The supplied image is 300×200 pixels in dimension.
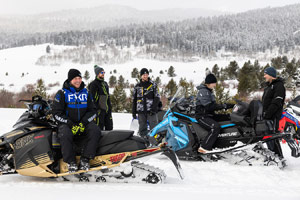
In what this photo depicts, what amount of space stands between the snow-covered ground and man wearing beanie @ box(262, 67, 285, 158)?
0.44m

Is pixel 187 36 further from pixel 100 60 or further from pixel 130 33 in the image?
pixel 100 60

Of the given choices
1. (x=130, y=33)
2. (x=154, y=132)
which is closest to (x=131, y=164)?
(x=154, y=132)

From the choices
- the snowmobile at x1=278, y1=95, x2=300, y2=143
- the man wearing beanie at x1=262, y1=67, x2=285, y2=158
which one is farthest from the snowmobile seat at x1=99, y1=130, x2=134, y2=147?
the snowmobile at x1=278, y1=95, x2=300, y2=143

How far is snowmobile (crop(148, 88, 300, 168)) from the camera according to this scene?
15.5 feet

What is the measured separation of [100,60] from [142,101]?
90.9 metres

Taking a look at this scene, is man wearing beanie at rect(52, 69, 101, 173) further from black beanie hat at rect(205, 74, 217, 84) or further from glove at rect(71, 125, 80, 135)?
black beanie hat at rect(205, 74, 217, 84)

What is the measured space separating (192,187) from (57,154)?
1790 mm

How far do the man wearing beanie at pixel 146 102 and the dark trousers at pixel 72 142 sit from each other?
260 centimetres

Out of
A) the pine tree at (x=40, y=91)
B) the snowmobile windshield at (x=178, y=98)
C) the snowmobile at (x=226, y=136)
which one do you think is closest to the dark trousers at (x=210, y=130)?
the snowmobile at (x=226, y=136)

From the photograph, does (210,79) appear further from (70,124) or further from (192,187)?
(70,124)

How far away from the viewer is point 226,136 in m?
4.93

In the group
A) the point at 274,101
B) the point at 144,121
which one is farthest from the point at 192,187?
the point at 144,121

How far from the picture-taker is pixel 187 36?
130000 millimetres

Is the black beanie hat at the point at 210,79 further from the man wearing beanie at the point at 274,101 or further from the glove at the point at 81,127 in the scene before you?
the glove at the point at 81,127
